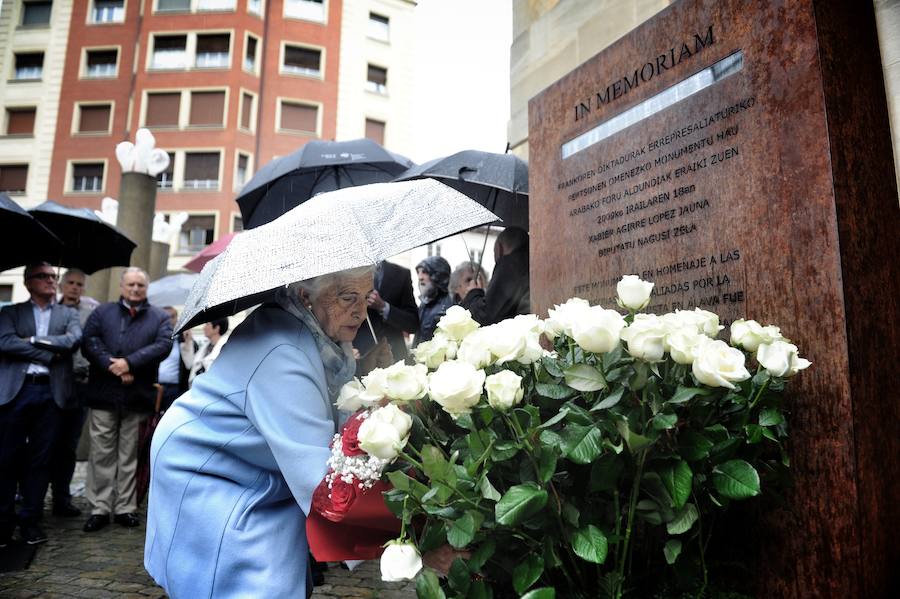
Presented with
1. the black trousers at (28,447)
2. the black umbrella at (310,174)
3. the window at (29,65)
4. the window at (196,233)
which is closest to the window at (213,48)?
the window at (196,233)

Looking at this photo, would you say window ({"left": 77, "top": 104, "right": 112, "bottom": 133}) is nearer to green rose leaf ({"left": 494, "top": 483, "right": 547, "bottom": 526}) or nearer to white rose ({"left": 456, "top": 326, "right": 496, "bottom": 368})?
white rose ({"left": 456, "top": 326, "right": 496, "bottom": 368})

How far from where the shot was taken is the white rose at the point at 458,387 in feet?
4.12

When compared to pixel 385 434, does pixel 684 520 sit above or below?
below

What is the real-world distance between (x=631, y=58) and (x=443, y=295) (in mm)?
2812

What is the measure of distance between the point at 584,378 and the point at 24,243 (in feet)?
17.7

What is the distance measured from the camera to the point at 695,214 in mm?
2051

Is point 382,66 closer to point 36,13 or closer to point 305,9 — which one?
point 305,9

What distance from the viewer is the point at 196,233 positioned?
27.1 meters

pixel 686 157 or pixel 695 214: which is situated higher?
pixel 686 157

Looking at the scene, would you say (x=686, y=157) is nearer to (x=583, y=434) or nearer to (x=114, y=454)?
(x=583, y=434)

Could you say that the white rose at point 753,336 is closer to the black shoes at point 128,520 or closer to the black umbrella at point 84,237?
the black shoes at point 128,520

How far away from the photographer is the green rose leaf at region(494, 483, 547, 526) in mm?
1173

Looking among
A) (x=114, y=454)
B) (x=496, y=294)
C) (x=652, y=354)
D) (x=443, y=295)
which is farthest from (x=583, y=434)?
(x=114, y=454)

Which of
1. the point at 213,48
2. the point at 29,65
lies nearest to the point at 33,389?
the point at 213,48
